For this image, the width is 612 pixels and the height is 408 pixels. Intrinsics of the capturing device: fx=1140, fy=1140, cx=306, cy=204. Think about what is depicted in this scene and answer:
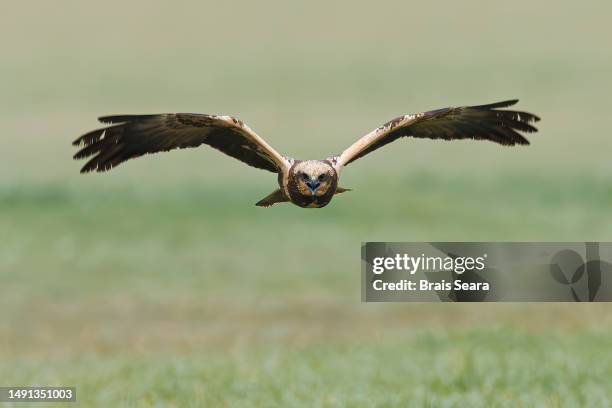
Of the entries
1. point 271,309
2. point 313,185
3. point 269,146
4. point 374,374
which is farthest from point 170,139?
point 271,309

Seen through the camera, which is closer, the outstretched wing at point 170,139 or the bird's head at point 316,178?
the bird's head at point 316,178

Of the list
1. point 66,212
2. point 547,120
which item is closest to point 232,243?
point 66,212

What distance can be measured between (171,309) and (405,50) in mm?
28133

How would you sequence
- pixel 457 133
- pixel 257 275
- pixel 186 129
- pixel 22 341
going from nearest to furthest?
pixel 186 129 → pixel 457 133 → pixel 22 341 → pixel 257 275

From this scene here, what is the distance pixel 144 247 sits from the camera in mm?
22000

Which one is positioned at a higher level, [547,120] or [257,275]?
[547,120]

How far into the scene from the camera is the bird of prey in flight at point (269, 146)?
494cm

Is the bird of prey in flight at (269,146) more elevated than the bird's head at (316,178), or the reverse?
the bird of prey in flight at (269,146)

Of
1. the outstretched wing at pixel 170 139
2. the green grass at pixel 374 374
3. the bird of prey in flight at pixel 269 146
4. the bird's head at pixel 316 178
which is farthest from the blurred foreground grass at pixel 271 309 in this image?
the bird's head at pixel 316 178

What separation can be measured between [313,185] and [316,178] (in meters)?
0.03

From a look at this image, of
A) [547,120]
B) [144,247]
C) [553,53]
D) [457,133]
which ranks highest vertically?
[553,53]

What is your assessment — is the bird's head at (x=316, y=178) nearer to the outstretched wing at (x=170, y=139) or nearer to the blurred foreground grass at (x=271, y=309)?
the outstretched wing at (x=170, y=139)

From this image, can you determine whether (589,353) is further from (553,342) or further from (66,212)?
(66,212)

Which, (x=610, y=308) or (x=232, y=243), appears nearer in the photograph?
(x=610, y=308)
